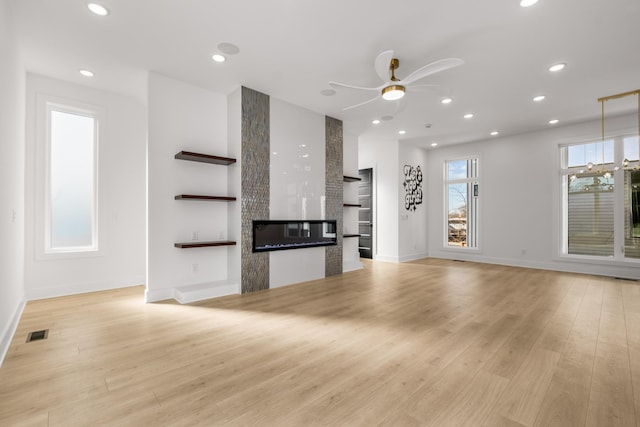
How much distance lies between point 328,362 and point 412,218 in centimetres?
612

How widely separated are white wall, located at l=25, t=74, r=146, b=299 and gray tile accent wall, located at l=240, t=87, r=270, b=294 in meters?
1.82

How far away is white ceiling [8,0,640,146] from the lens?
8.88ft

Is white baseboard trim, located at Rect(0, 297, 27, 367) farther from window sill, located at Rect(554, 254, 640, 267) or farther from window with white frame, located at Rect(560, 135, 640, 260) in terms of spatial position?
window sill, located at Rect(554, 254, 640, 267)

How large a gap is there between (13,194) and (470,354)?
182 inches

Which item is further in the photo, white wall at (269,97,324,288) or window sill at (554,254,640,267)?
window sill at (554,254,640,267)

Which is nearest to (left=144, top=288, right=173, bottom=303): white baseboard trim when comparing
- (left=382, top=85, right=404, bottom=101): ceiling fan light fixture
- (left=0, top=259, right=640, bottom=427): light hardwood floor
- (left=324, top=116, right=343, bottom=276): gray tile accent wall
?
(left=0, top=259, right=640, bottom=427): light hardwood floor

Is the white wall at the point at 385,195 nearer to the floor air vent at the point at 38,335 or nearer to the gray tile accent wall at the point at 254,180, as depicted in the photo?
the gray tile accent wall at the point at 254,180

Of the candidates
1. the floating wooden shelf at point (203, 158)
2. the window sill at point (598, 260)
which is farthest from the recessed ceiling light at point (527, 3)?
the window sill at point (598, 260)

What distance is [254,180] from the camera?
446cm

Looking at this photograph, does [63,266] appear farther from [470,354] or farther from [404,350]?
[470,354]

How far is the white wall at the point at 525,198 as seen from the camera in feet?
19.7

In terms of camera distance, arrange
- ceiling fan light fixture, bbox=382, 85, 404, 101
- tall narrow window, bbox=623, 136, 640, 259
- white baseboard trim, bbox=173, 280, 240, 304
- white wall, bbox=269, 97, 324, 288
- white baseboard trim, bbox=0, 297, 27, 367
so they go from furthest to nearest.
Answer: tall narrow window, bbox=623, 136, 640, 259 < white wall, bbox=269, 97, 324, 288 < white baseboard trim, bbox=173, 280, 240, 304 < ceiling fan light fixture, bbox=382, 85, 404, 101 < white baseboard trim, bbox=0, 297, 27, 367

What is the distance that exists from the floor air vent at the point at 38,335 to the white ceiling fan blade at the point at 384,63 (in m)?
4.12

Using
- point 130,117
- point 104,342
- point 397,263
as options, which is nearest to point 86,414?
point 104,342
